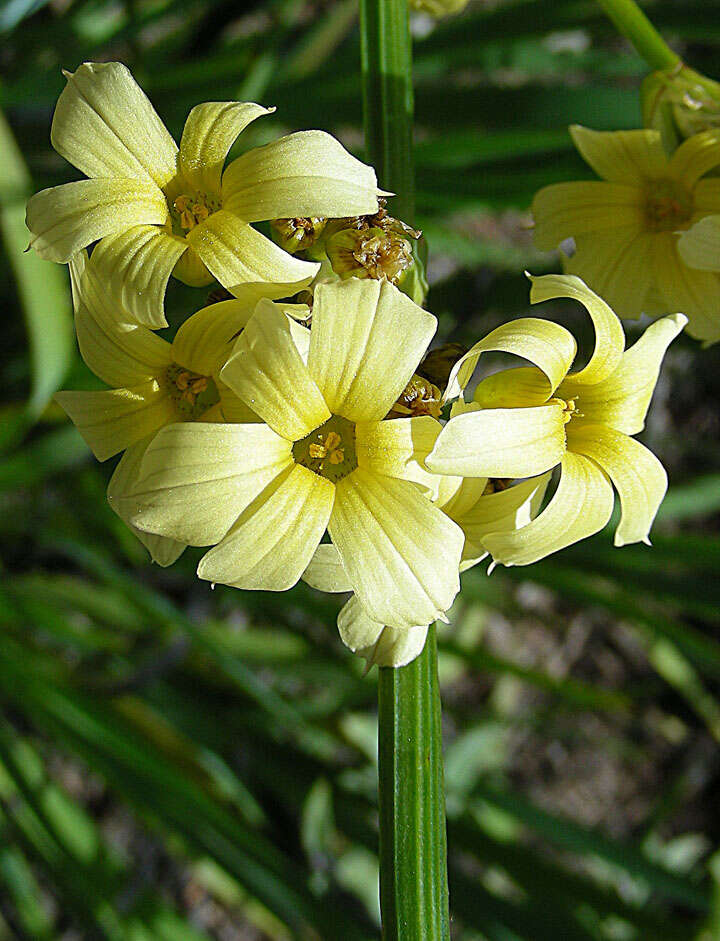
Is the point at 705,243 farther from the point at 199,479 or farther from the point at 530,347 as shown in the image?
the point at 199,479

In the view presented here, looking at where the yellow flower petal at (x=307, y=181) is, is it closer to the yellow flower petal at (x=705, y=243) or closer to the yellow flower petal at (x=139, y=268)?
the yellow flower petal at (x=139, y=268)

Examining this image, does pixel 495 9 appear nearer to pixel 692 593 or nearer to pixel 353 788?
pixel 692 593

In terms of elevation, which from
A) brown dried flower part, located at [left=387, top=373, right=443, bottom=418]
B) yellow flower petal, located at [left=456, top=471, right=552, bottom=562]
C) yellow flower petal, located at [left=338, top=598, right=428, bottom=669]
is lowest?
yellow flower petal, located at [left=338, top=598, right=428, bottom=669]

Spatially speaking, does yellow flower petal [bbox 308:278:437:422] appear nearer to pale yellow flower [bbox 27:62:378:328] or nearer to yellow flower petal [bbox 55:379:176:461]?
pale yellow flower [bbox 27:62:378:328]

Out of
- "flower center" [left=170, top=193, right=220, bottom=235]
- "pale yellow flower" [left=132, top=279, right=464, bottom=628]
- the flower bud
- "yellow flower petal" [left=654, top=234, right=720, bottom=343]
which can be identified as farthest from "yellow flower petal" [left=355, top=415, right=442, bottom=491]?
the flower bud

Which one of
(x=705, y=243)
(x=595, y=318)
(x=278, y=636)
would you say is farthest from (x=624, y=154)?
(x=278, y=636)
